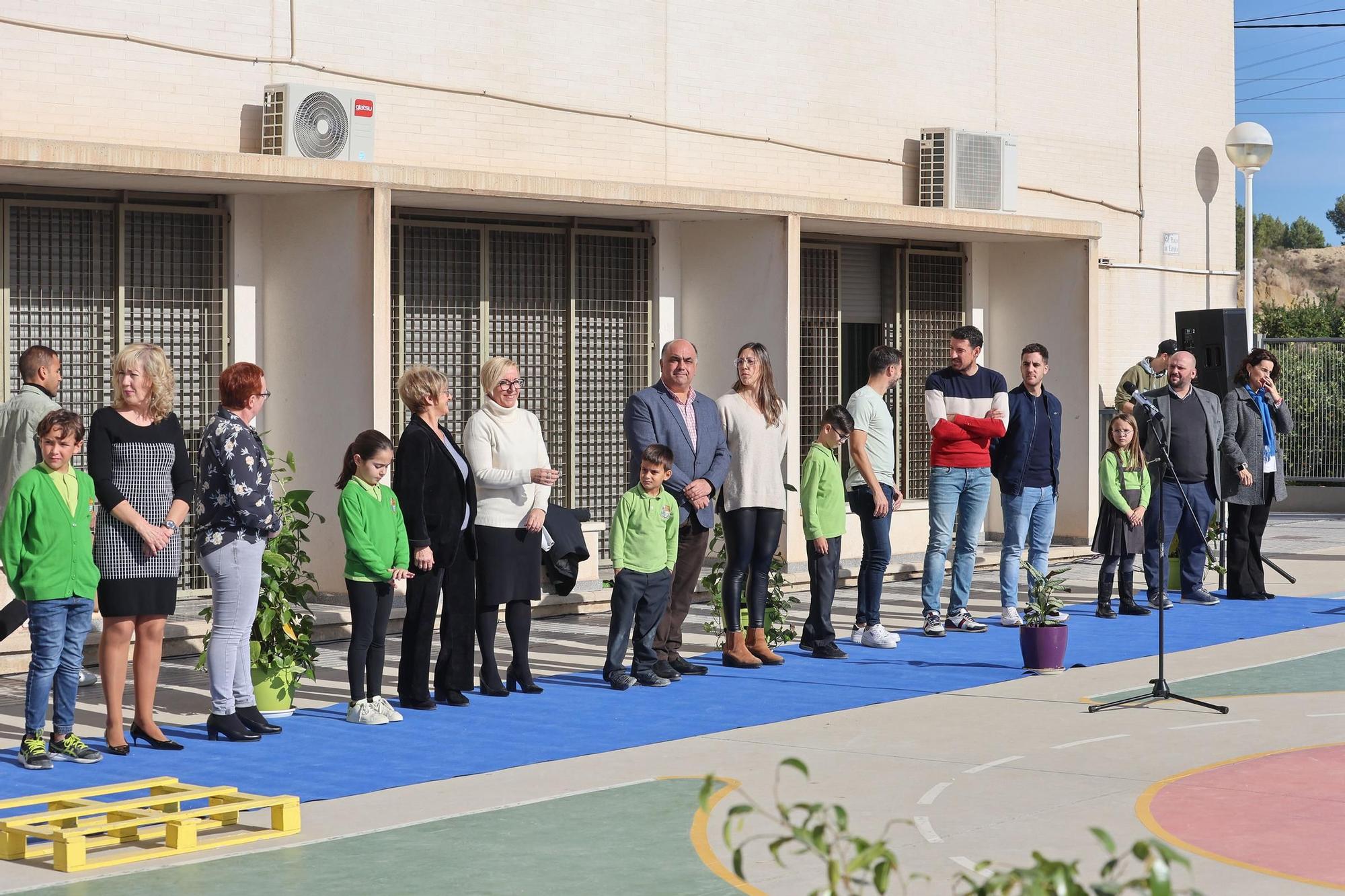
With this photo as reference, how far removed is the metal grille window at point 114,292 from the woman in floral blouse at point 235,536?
12.4 ft

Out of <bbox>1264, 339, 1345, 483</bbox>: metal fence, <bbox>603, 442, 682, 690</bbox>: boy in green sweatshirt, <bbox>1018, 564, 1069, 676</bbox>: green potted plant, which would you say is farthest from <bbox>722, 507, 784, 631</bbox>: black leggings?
<bbox>1264, 339, 1345, 483</bbox>: metal fence

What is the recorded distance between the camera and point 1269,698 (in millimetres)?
9555

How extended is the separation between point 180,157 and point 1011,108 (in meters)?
9.86

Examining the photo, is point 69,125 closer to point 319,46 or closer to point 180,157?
point 180,157

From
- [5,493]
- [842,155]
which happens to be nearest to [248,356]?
[5,493]

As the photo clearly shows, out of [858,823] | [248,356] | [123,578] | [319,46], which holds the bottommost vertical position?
[858,823]

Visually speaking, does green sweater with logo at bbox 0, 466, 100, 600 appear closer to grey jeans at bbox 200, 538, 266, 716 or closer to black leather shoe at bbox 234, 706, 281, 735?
grey jeans at bbox 200, 538, 266, 716

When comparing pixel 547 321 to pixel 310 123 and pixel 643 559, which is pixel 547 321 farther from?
pixel 643 559

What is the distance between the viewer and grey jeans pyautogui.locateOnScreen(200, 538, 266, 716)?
853 cm

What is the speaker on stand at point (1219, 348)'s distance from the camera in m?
14.8

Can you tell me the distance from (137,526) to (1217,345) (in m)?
9.70

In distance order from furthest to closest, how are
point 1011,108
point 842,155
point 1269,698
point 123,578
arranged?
point 1011,108
point 842,155
point 1269,698
point 123,578

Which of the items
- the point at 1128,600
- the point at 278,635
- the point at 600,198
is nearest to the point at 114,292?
the point at 600,198

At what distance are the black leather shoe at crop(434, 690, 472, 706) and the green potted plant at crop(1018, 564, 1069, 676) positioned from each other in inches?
131
